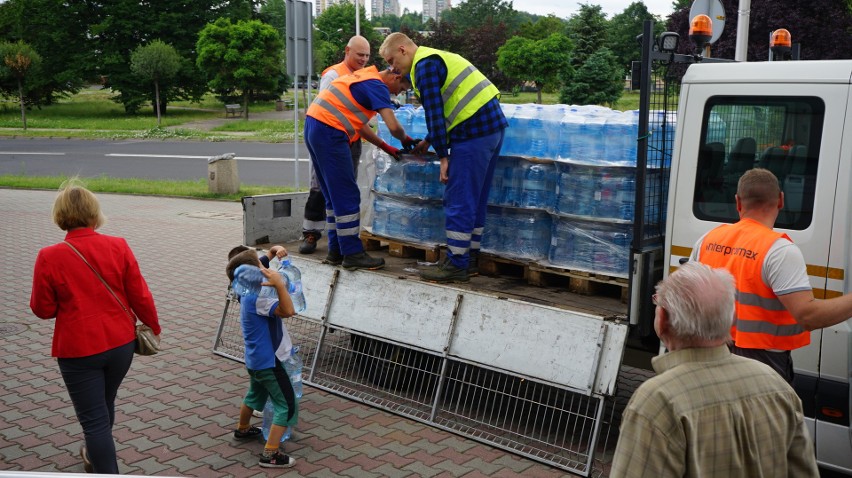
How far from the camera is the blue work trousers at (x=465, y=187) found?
19.5ft

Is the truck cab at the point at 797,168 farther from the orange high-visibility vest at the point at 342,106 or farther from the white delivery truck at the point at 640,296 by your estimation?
the orange high-visibility vest at the point at 342,106

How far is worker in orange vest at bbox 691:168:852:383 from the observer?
12.3 ft

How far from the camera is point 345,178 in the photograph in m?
6.56

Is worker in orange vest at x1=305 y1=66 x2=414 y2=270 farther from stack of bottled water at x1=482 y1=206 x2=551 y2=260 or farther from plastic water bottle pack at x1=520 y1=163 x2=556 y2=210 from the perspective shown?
plastic water bottle pack at x1=520 y1=163 x2=556 y2=210

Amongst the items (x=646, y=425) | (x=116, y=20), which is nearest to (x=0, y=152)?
(x=116, y=20)

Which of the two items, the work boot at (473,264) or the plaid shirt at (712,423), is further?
the work boot at (473,264)

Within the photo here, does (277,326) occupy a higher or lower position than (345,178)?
lower

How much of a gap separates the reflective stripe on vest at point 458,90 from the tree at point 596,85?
100.0ft

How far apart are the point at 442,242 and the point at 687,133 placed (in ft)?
7.85

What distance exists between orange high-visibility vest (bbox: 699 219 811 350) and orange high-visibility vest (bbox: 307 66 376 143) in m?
3.40

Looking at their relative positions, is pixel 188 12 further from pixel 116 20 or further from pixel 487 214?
pixel 487 214

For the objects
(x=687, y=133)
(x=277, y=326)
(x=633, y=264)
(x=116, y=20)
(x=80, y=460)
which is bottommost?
(x=80, y=460)

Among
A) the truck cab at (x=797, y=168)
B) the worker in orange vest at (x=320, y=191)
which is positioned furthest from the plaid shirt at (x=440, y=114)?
the truck cab at (x=797, y=168)

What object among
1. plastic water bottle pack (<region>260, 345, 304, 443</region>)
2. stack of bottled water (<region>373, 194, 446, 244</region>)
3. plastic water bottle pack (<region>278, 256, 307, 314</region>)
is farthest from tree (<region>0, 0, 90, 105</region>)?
plastic water bottle pack (<region>260, 345, 304, 443</region>)
